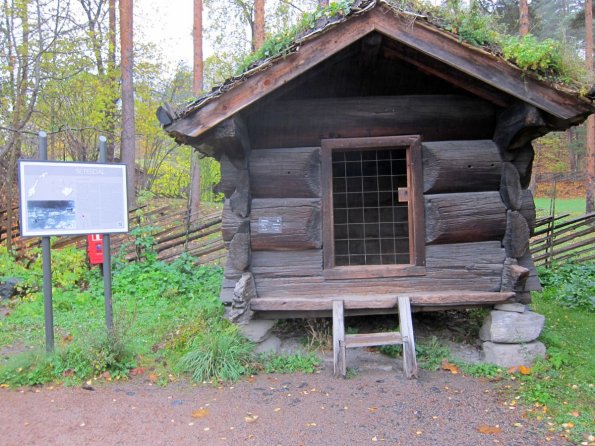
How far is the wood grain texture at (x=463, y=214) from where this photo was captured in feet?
17.4

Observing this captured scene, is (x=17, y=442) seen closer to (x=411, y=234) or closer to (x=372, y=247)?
(x=411, y=234)

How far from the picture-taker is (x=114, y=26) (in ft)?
53.7

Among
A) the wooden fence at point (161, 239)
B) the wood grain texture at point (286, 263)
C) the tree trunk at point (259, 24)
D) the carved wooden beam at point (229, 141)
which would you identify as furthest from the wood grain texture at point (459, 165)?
the tree trunk at point (259, 24)

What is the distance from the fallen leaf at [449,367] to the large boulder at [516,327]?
0.57 m

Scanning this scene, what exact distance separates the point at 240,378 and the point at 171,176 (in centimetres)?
1787

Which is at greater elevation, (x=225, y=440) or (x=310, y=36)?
(x=310, y=36)

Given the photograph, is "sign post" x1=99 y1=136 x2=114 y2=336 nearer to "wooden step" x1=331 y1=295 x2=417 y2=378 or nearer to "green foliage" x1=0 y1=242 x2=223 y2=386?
"green foliage" x1=0 y1=242 x2=223 y2=386

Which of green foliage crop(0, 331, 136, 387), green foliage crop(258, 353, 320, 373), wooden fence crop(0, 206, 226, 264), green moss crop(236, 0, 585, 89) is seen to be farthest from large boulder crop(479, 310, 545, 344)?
wooden fence crop(0, 206, 226, 264)

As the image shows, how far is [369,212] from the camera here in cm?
834

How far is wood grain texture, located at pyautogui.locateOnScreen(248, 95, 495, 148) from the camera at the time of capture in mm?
5316

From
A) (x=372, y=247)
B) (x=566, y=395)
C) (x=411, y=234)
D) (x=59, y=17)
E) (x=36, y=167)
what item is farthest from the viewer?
(x=59, y=17)

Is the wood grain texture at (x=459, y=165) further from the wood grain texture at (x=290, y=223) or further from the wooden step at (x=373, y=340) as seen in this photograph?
the wooden step at (x=373, y=340)

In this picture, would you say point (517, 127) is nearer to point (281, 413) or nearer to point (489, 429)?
point (489, 429)

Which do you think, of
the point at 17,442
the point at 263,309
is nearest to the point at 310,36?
the point at 263,309
